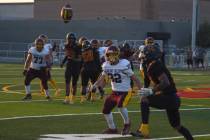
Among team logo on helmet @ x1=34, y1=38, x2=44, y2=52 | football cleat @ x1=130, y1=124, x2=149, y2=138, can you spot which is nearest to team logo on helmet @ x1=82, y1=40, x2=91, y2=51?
team logo on helmet @ x1=34, y1=38, x2=44, y2=52

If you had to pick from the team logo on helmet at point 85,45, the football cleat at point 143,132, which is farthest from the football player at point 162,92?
the team logo on helmet at point 85,45

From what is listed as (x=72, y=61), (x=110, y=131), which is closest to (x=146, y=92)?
(x=110, y=131)

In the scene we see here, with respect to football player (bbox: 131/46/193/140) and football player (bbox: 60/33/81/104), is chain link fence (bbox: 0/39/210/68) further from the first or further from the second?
football player (bbox: 131/46/193/140)

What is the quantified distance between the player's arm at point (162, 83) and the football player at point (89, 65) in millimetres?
9144

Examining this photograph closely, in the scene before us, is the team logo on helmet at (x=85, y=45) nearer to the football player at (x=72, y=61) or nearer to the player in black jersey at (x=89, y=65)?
the player in black jersey at (x=89, y=65)

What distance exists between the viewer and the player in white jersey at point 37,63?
20562mm

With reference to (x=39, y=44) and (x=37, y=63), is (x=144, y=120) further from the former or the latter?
(x=37, y=63)

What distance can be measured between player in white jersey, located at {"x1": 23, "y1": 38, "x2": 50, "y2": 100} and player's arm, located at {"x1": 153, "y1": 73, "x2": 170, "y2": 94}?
925 centimetres

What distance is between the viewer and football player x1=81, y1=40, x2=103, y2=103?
20891 millimetres

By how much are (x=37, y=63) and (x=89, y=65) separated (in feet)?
5.44

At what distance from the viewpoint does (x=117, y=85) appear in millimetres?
13578

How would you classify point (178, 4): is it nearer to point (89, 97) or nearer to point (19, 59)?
point (19, 59)

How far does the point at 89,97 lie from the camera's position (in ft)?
70.0

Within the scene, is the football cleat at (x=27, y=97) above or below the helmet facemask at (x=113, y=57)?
below
